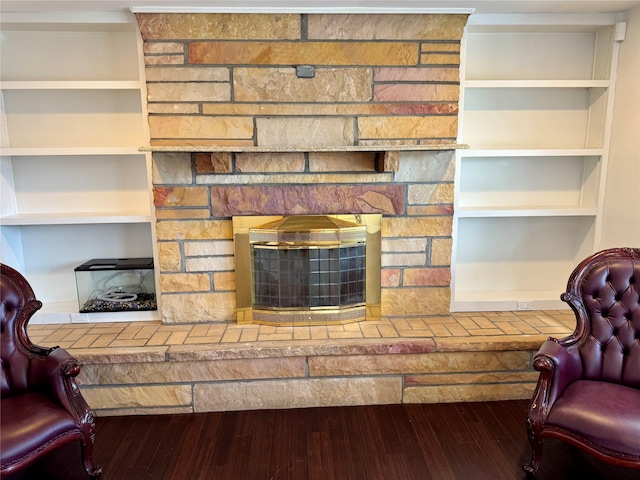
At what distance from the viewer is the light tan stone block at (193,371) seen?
7.86ft

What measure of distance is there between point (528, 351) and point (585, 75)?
1956 mm

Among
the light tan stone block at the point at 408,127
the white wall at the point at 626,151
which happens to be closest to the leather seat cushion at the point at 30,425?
the light tan stone block at the point at 408,127

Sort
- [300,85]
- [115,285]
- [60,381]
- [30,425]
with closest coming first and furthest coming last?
[30,425], [60,381], [300,85], [115,285]

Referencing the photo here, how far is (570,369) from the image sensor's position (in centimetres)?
197

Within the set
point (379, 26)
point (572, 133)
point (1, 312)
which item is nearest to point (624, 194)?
point (572, 133)

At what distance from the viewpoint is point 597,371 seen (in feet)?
→ 6.64

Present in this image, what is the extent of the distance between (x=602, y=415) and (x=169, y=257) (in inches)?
95.6

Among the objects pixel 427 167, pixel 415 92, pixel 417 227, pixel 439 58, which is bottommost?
pixel 417 227

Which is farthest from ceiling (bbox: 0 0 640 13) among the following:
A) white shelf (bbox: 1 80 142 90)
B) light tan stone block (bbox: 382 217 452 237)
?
light tan stone block (bbox: 382 217 452 237)

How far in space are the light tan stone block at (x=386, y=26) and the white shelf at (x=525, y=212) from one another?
111 centimetres

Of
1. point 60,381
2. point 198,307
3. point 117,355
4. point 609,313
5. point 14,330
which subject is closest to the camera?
point 60,381

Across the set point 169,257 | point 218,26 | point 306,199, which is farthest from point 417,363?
point 218,26

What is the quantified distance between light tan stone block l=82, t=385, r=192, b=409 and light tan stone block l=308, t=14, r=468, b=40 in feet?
7.36

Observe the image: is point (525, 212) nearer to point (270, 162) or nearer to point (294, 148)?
point (294, 148)
